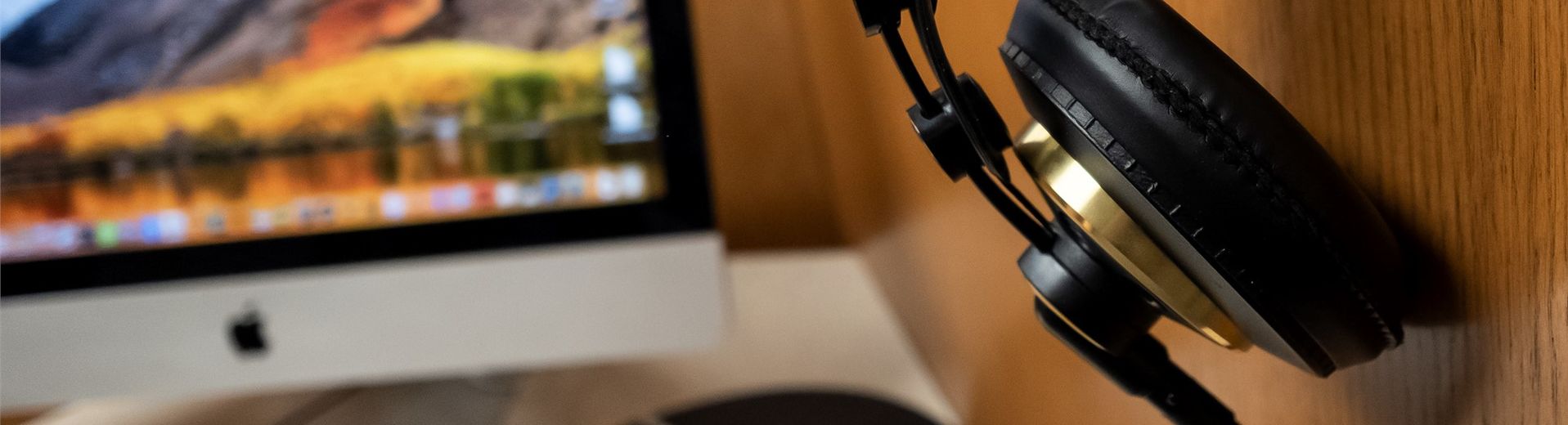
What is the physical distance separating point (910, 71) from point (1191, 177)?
6cm

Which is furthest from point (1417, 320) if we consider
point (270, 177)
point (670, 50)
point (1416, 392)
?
point (270, 177)

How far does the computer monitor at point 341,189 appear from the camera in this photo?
0.55 metres

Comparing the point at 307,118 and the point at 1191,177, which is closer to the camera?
the point at 1191,177

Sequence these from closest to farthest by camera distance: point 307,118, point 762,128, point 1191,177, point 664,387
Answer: point 1191,177 < point 307,118 < point 664,387 < point 762,128

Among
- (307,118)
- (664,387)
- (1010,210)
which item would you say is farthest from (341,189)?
(1010,210)

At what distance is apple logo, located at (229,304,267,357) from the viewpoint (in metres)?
0.59

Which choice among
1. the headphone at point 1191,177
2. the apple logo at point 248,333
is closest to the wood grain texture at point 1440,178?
the headphone at point 1191,177

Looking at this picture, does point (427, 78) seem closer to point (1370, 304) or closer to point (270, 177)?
point (270, 177)

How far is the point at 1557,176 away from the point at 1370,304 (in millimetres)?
35

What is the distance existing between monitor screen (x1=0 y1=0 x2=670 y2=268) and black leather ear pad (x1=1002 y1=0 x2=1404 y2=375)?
41 centimetres

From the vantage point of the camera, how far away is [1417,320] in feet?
0.66

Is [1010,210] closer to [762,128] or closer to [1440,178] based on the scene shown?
[1440,178]

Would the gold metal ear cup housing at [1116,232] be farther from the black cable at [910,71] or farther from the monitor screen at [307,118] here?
the monitor screen at [307,118]

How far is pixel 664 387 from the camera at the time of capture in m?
0.75
